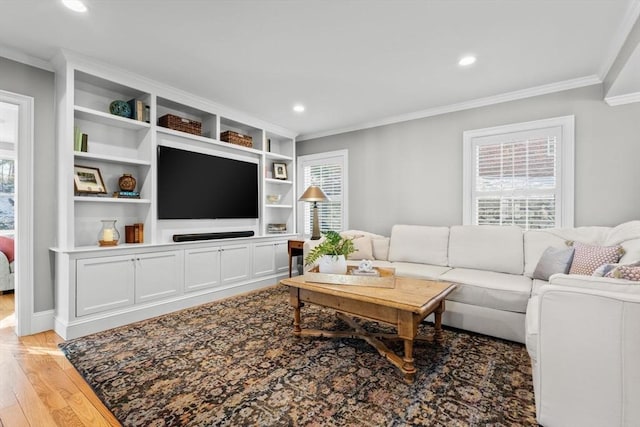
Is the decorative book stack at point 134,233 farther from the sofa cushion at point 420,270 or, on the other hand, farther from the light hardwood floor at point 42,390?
the sofa cushion at point 420,270

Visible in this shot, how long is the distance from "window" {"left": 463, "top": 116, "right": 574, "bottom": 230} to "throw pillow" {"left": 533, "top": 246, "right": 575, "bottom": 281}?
72 centimetres

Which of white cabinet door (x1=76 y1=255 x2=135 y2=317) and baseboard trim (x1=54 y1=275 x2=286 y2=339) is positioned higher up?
white cabinet door (x1=76 y1=255 x2=135 y2=317)

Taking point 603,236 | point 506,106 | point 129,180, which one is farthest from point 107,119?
point 603,236

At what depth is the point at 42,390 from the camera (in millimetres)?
1926

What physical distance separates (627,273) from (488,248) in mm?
1695

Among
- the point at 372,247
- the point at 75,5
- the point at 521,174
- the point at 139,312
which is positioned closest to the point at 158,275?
the point at 139,312

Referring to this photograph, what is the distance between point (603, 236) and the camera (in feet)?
9.28

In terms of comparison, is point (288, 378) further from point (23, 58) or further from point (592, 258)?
point (23, 58)

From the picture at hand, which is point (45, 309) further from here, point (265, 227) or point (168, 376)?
point (265, 227)

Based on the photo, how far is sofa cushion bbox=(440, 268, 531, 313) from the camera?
2527 mm

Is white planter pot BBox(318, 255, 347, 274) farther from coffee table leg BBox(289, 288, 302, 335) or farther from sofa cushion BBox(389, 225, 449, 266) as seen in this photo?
sofa cushion BBox(389, 225, 449, 266)

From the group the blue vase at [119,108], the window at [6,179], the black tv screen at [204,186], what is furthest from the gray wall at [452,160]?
the window at [6,179]

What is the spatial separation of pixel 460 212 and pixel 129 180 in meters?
3.89

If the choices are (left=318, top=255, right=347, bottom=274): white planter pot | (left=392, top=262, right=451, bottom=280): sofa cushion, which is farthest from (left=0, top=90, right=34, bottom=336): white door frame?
(left=392, top=262, right=451, bottom=280): sofa cushion
